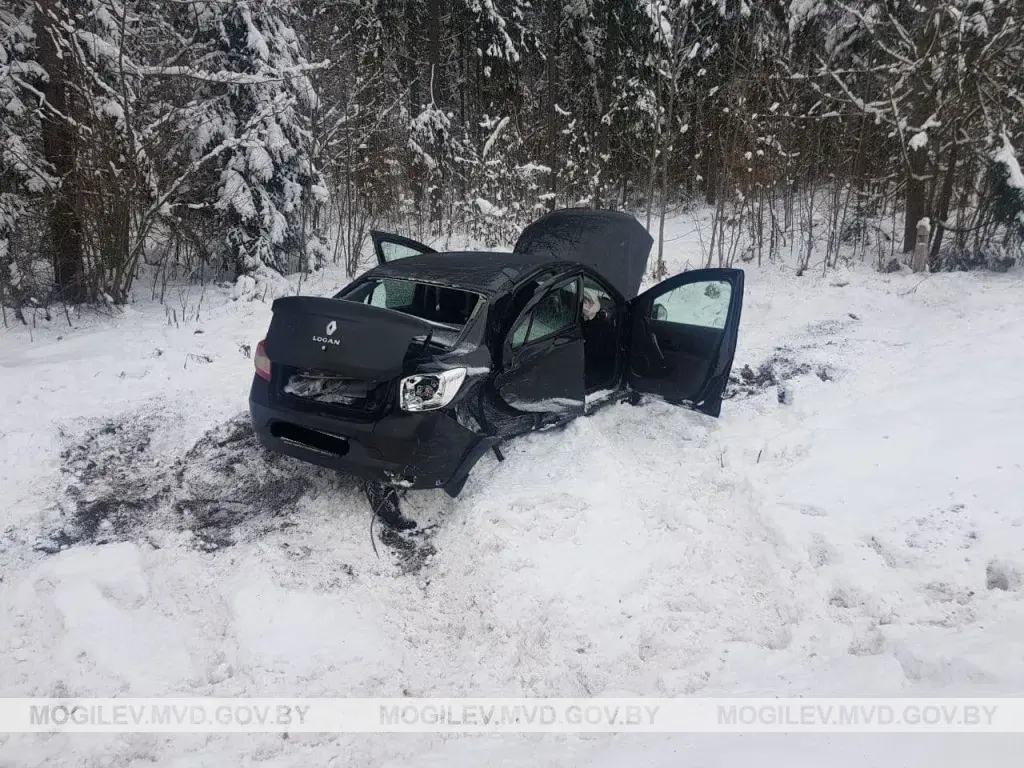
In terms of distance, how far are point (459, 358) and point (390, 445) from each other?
705 mm

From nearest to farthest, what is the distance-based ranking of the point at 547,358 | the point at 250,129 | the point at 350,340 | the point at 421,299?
the point at 350,340 < the point at 547,358 < the point at 421,299 < the point at 250,129


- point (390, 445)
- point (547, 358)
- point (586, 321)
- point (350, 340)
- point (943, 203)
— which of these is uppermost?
point (943, 203)

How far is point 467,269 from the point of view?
16.0 feet

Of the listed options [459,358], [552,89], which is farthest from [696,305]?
[552,89]

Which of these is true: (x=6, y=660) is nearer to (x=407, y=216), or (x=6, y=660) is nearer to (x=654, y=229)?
(x=407, y=216)

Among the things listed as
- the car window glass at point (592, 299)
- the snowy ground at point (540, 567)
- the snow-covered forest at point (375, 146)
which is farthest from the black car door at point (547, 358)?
the snow-covered forest at point (375, 146)

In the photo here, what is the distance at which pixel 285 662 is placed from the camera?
121 inches

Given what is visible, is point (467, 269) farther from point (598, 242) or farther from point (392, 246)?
point (598, 242)

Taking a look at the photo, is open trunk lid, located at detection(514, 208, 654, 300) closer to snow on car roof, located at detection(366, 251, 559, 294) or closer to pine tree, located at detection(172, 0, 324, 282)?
snow on car roof, located at detection(366, 251, 559, 294)

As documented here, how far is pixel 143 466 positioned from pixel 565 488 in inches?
123

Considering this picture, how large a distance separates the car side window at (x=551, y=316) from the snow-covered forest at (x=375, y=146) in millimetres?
6175

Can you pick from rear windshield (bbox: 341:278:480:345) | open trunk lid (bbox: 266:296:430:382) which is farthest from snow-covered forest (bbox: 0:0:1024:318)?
open trunk lid (bbox: 266:296:430:382)

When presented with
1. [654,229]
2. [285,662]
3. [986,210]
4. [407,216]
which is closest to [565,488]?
[285,662]

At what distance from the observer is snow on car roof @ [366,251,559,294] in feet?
15.3
